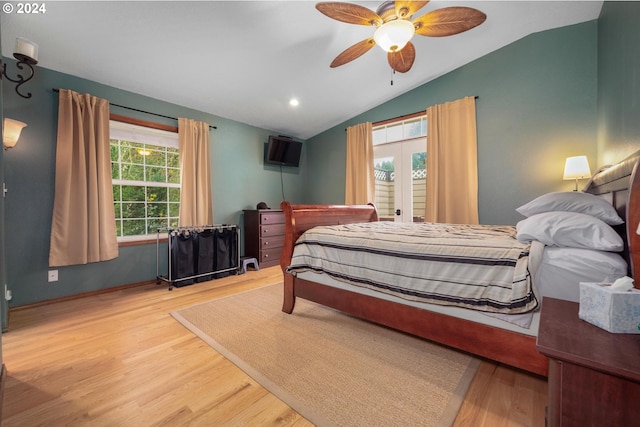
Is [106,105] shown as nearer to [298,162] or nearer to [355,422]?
[298,162]

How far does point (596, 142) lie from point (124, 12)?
4761 millimetres

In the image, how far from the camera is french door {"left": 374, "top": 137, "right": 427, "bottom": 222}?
414 centimetres

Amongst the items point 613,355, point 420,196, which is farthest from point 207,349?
point 420,196

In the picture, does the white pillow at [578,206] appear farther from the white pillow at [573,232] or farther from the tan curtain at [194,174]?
the tan curtain at [194,174]

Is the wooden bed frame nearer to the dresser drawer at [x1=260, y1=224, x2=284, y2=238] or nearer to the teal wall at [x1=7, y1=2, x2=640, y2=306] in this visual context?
the teal wall at [x1=7, y1=2, x2=640, y2=306]

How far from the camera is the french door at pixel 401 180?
414 cm

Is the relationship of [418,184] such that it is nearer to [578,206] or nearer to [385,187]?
[385,187]

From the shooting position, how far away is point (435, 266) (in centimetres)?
158

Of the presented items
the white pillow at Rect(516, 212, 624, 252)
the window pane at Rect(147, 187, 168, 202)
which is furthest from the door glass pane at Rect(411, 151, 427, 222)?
the window pane at Rect(147, 187, 168, 202)

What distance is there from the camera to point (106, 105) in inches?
122

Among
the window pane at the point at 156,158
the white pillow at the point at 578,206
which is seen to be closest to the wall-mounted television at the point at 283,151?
the window pane at the point at 156,158

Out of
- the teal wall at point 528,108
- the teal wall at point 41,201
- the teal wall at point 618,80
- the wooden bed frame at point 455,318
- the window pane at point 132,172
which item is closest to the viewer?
the wooden bed frame at point 455,318

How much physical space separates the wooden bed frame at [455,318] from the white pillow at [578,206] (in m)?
0.07

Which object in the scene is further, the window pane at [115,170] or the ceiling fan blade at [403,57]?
the window pane at [115,170]
